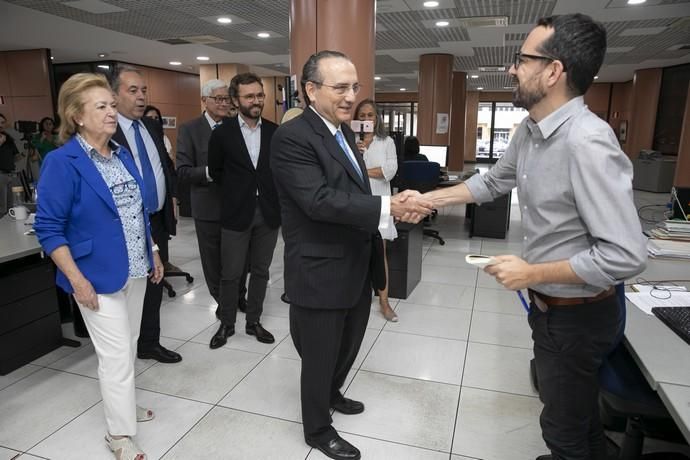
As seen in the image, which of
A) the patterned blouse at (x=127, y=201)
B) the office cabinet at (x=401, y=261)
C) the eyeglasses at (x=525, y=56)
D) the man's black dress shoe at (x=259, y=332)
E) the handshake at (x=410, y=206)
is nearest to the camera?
the eyeglasses at (x=525, y=56)

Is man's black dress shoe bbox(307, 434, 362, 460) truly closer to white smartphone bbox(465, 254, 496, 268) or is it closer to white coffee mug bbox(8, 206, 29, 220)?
white smartphone bbox(465, 254, 496, 268)

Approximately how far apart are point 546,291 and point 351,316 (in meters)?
0.94

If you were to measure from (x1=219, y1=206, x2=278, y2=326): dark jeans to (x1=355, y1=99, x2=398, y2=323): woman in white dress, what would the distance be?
2.89 feet

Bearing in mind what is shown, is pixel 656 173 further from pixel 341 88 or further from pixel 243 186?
pixel 341 88

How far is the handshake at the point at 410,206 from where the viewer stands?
73.9 inches

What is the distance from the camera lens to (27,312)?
298 centimetres

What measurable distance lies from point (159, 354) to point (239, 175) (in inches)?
50.3

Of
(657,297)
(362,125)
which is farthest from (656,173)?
(657,297)

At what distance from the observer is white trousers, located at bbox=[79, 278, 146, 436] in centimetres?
194

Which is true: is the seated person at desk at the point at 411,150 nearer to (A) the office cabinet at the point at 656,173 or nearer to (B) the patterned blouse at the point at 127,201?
(B) the patterned blouse at the point at 127,201

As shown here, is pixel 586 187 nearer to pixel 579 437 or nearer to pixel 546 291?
pixel 546 291

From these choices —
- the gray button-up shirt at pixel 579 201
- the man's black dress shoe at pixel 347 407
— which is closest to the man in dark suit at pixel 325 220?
the man's black dress shoe at pixel 347 407

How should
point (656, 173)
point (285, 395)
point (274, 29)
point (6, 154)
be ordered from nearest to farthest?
point (285, 395) → point (6, 154) → point (274, 29) → point (656, 173)

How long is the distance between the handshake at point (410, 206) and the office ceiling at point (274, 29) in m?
4.91
